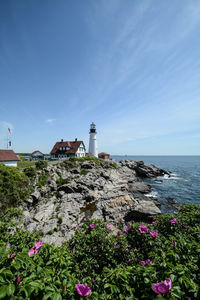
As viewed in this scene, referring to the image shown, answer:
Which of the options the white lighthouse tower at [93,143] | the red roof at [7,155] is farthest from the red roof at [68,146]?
the red roof at [7,155]

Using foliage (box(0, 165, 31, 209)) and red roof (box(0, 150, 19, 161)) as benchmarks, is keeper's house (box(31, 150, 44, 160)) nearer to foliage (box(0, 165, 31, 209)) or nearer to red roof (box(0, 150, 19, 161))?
red roof (box(0, 150, 19, 161))

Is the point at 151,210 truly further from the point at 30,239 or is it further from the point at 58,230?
the point at 30,239

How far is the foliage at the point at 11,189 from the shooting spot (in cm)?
1253

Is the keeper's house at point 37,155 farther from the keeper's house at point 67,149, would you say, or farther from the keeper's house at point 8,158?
the keeper's house at point 8,158

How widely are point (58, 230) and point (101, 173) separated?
62.0ft

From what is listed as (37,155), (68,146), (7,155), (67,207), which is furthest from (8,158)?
(37,155)

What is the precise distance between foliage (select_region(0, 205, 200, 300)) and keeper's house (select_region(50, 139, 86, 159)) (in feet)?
113

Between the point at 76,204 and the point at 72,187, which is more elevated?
the point at 72,187

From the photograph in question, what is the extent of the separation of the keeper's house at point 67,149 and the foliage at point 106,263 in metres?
34.5

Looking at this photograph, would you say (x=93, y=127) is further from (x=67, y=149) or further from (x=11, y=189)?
(x=11, y=189)

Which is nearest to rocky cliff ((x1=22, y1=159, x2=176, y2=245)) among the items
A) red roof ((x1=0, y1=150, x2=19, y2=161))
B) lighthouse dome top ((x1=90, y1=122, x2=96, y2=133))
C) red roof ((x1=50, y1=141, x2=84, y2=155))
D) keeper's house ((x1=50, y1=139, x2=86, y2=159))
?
red roof ((x1=0, y1=150, x2=19, y2=161))

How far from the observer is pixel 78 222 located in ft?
42.1

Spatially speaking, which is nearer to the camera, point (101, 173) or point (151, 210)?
point (151, 210)

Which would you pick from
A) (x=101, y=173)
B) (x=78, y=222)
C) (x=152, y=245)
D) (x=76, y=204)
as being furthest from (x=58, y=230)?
(x=101, y=173)
